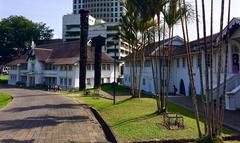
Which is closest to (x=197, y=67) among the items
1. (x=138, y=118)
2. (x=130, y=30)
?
(x=130, y=30)

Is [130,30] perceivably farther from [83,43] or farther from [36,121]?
[83,43]

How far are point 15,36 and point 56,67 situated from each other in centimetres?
2374

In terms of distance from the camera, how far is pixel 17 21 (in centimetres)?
8644

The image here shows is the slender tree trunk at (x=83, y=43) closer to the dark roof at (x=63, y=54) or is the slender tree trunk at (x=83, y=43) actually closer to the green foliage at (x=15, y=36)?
the dark roof at (x=63, y=54)

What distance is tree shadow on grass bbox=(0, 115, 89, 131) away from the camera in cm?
1795

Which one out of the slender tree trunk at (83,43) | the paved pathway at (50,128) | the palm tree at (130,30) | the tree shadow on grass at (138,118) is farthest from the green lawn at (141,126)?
the slender tree trunk at (83,43)

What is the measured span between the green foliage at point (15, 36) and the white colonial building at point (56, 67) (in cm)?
555

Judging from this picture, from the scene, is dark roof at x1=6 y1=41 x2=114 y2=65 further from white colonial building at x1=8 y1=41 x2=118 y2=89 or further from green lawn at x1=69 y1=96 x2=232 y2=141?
green lawn at x1=69 y1=96 x2=232 y2=141

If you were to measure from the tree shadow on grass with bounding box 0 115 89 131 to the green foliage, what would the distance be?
217 ft

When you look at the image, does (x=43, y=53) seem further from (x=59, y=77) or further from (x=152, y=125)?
(x=152, y=125)

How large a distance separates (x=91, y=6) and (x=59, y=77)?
295ft

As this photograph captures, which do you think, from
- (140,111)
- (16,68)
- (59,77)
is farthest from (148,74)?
(16,68)

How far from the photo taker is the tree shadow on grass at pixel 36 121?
17953mm

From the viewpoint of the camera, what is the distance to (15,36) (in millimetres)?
84875
